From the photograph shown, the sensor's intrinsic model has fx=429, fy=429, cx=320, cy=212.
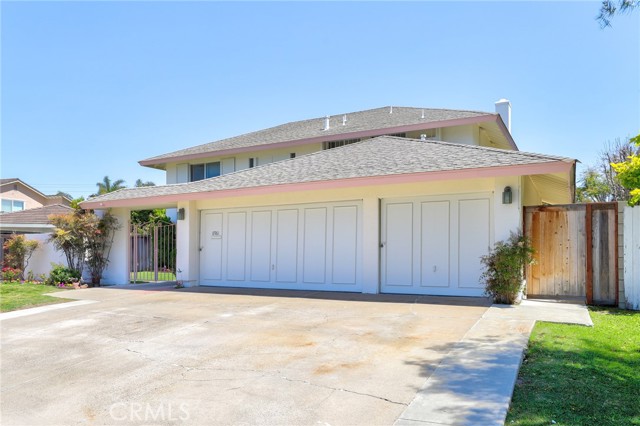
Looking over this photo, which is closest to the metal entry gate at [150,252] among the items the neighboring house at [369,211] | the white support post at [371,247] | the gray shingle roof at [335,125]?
the neighboring house at [369,211]

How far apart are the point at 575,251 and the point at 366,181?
187 inches

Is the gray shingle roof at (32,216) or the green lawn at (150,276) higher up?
the gray shingle roof at (32,216)

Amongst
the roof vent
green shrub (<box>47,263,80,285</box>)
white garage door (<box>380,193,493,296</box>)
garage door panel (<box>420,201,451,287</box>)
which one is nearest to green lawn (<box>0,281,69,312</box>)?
green shrub (<box>47,263,80,285</box>)

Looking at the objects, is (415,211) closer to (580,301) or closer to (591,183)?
(580,301)

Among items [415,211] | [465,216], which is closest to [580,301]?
[465,216]

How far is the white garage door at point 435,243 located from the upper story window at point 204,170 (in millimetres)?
11461

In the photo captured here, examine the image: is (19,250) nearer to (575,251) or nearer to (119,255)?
(119,255)

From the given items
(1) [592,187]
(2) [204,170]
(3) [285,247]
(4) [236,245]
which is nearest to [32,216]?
(2) [204,170]

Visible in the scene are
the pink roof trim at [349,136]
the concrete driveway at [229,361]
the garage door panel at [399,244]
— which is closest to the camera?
the concrete driveway at [229,361]

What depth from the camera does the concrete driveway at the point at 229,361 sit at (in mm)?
3879

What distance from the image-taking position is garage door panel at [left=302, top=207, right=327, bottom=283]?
12.0 metres

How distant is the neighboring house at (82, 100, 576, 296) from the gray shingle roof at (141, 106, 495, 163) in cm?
23

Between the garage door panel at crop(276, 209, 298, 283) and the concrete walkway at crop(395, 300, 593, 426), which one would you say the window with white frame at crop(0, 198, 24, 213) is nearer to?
the garage door panel at crop(276, 209, 298, 283)

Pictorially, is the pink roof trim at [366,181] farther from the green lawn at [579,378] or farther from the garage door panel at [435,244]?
the green lawn at [579,378]
